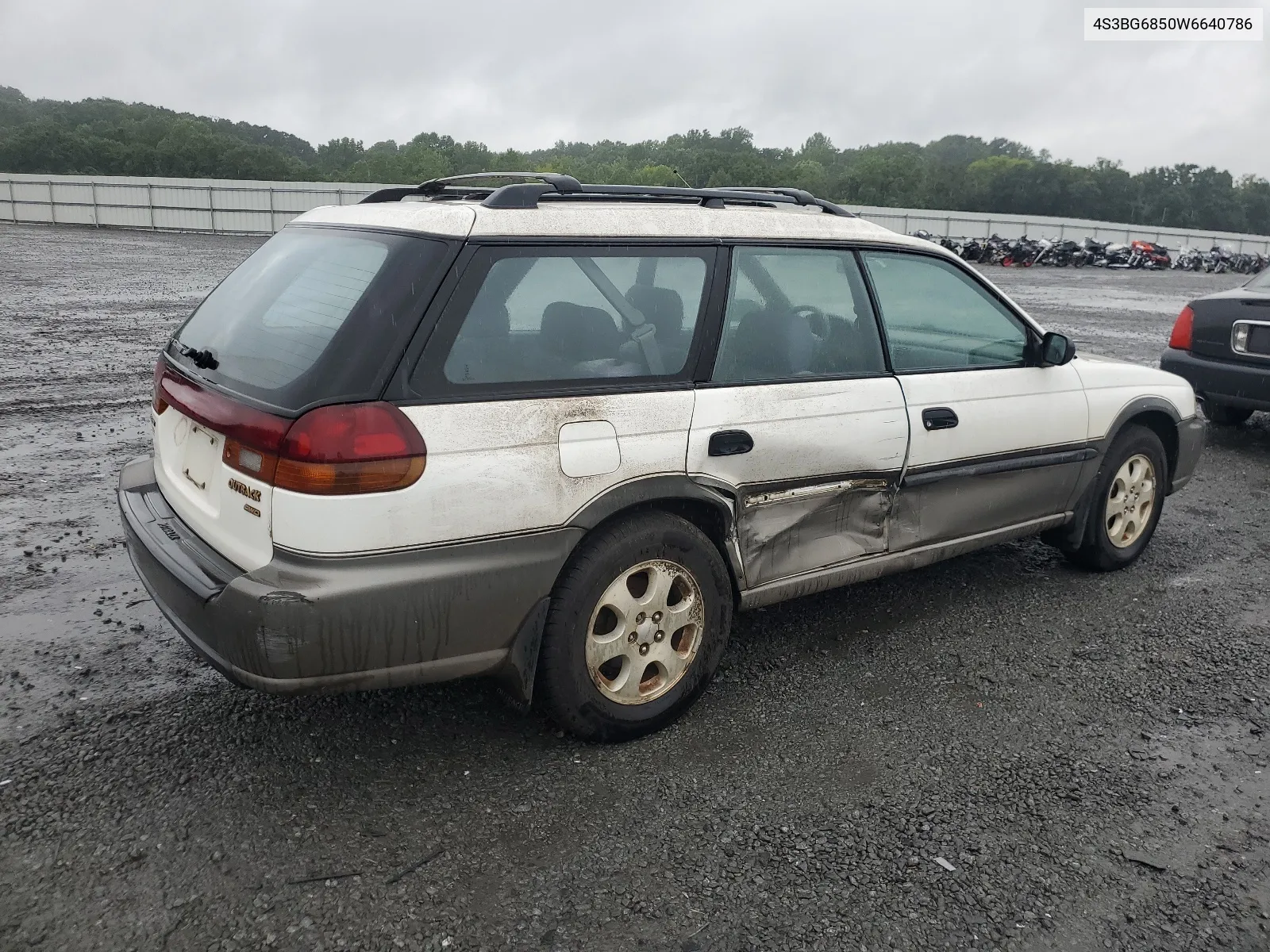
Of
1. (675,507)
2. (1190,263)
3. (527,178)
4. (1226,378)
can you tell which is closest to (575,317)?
(675,507)

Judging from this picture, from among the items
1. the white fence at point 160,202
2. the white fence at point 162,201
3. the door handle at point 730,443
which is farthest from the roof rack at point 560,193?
the white fence at point 160,202

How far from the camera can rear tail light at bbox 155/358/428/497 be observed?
8.57ft

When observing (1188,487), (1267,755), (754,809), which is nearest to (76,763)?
(754,809)

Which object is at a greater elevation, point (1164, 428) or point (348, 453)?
point (348, 453)

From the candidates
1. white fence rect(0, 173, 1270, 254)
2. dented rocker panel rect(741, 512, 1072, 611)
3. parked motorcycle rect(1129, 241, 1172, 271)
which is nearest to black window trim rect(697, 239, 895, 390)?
dented rocker panel rect(741, 512, 1072, 611)

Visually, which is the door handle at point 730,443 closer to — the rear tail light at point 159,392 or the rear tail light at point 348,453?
the rear tail light at point 348,453

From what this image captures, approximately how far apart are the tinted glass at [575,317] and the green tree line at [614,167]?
52.7 m

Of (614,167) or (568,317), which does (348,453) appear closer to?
(568,317)

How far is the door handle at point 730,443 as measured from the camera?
3254 millimetres

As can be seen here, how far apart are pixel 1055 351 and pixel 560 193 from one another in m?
2.36

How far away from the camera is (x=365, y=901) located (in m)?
2.47

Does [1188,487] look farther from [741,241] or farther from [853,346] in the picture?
[741,241]

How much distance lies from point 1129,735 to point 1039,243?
41.2 metres

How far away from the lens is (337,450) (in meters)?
2.61
